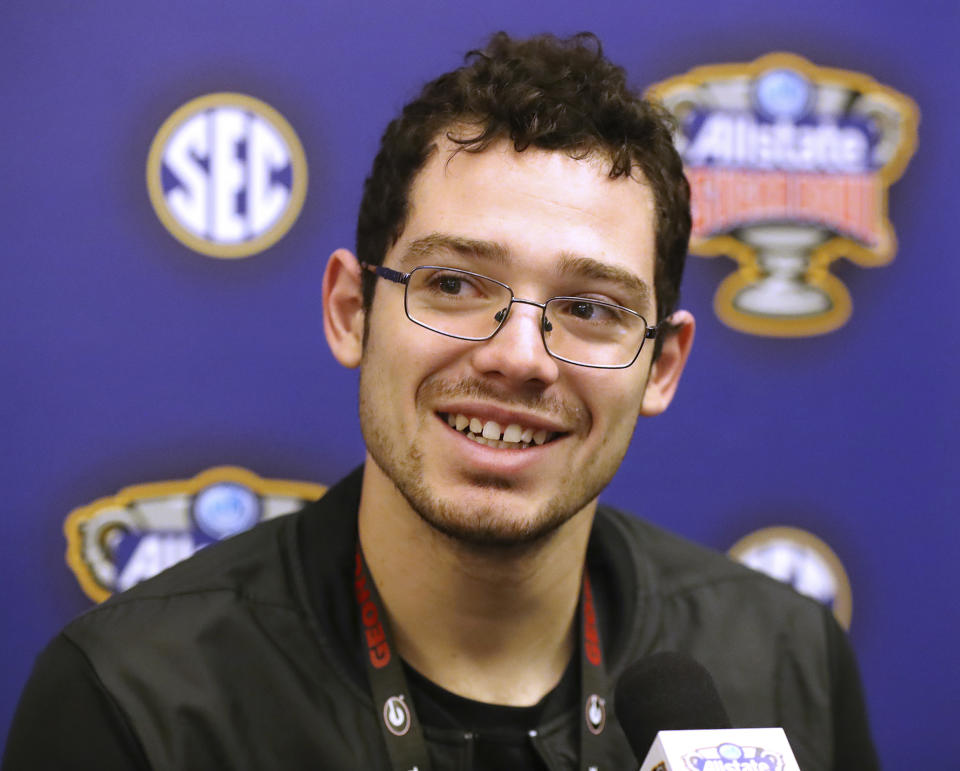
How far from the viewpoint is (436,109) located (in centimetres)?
124

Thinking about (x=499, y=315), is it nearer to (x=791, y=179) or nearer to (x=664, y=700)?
(x=664, y=700)

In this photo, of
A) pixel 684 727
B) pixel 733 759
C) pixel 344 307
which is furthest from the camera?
pixel 344 307

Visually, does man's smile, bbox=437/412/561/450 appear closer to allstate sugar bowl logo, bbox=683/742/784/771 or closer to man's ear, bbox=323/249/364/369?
man's ear, bbox=323/249/364/369

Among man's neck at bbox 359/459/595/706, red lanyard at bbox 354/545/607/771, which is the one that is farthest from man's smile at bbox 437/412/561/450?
red lanyard at bbox 354/545/607/771

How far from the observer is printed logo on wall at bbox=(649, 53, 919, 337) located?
1740 millimetres

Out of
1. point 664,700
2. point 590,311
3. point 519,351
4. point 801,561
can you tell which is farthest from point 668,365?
point 801,561

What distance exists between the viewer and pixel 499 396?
111 cm

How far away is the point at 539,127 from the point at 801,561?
97cm

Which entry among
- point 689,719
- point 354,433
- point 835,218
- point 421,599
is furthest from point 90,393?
point 835,218

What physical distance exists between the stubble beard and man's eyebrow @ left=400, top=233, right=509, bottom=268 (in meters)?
0.13

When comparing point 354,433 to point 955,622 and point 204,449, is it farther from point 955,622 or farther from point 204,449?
point 955,622

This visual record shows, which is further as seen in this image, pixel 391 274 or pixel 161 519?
pixel 161 519

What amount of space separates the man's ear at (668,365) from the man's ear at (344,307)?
1.19ft

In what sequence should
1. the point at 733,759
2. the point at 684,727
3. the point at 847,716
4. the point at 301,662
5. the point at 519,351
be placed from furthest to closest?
1. the point at 847,716
2. the point at 301,662
3. the point at 519,351
4. the point at 684,727
5. the point at 733,759
